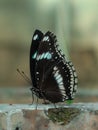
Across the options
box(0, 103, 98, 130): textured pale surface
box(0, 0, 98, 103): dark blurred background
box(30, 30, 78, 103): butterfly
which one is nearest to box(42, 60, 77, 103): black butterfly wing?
box(30, 30, 78, 103): butterfly

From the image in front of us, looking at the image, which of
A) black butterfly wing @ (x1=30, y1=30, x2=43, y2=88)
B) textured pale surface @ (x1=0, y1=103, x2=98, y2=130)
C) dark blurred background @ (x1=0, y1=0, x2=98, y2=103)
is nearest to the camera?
textured pale surface @ (x1=0, y1=103, x2=98, y2=130)

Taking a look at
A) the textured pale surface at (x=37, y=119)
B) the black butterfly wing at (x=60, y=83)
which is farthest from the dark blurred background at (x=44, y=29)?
the textured pale surface at (x=37, y=119)

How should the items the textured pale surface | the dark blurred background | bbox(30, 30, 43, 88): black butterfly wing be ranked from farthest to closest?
the dark blurred background < bbox(30, 30, 43, 88): black butterfly wing < the textured pale surface

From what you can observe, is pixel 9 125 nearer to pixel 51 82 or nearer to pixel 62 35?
pixel 51 82

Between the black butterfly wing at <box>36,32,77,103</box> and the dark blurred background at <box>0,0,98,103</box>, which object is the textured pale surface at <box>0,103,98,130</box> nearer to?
the black butterfly wing at <box>36,32,77,103</box>

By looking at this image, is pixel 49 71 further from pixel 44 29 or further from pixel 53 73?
pixel 44 29

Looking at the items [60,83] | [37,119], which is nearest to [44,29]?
[60,83]

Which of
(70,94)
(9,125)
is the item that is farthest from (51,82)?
(9,125)

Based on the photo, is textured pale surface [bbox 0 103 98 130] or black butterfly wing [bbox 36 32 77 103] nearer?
textured pale surface [bbox 0 103 98 130]

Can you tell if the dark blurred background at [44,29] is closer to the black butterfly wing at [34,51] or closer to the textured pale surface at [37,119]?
the black butterfly wing at [34,51]
